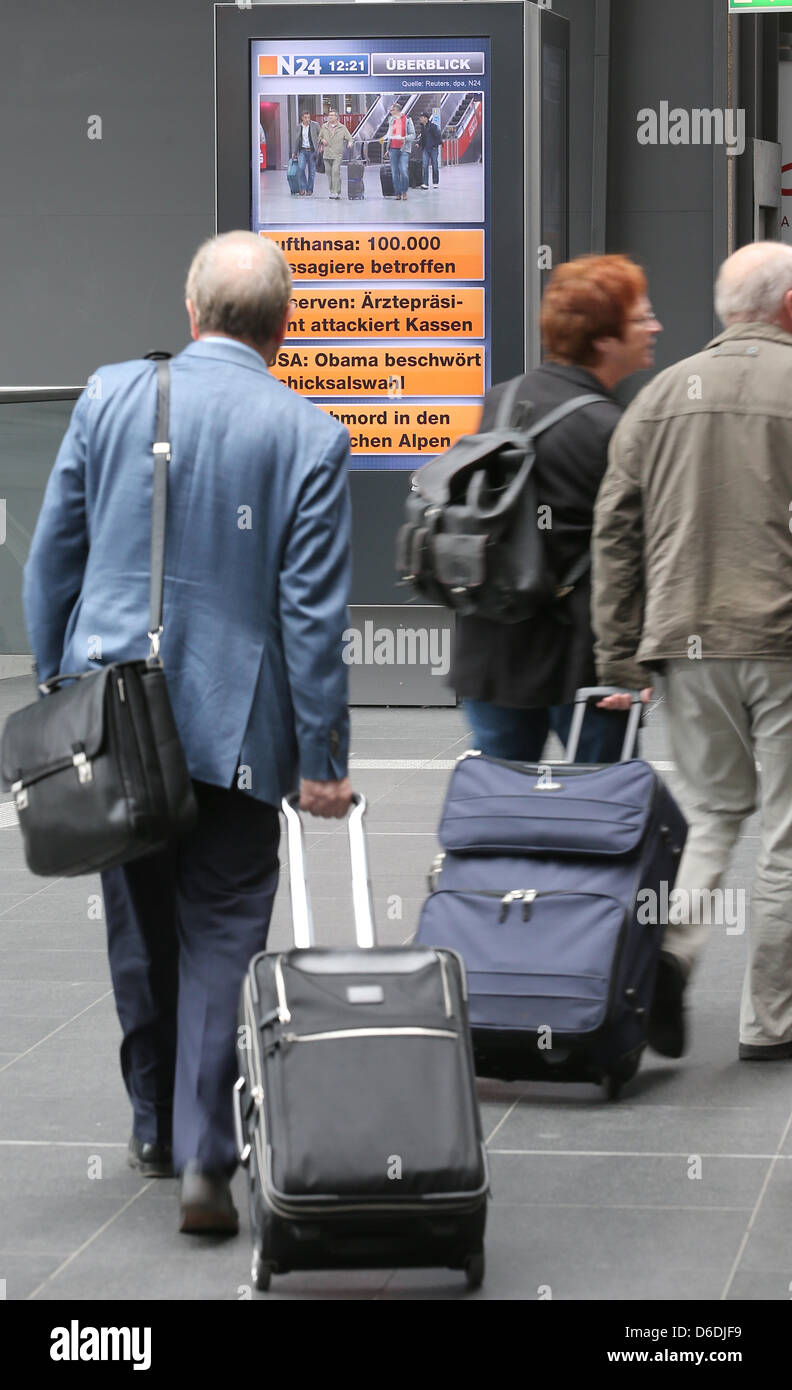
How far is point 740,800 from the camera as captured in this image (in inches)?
181

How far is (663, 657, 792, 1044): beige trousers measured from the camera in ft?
14.7

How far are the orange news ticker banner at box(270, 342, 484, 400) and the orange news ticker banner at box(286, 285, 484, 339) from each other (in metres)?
0.07

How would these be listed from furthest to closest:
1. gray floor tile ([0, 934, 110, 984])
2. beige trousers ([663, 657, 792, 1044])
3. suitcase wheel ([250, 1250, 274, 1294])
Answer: gray floor tile ([0, 934, 110, 984]), beige trousers ([663, 657, 792, 1044]), suitcase wheel ([250, 1250, 274, 1294])

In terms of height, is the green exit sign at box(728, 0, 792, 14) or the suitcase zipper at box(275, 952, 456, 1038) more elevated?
the green exit sign at box(728, 0, 792, 14)

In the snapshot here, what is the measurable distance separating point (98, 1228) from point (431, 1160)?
81 cm

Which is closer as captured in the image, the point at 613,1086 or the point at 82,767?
the point at 82,767

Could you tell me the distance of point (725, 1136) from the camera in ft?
13.5

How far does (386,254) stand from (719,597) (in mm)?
5918

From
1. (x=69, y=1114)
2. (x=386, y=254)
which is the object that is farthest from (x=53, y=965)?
(x=386, y=254)

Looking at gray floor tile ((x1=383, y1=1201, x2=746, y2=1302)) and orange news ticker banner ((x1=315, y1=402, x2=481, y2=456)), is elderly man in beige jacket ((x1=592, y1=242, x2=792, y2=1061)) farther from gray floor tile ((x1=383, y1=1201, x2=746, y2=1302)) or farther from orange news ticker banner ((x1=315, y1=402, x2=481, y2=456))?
orange news ticker banner ((x1=315, y1=402, x2=481, y2=456))

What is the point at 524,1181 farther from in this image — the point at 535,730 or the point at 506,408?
the point at 506,408

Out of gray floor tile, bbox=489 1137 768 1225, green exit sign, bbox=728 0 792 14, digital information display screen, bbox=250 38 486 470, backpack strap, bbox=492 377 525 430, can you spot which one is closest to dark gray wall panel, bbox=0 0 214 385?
digital information display screen, bbox=250 38 486 470

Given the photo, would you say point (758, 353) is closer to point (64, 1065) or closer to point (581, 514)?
point (581, 514)

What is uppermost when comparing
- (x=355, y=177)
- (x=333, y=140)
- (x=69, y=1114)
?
(x=333, y=140)
